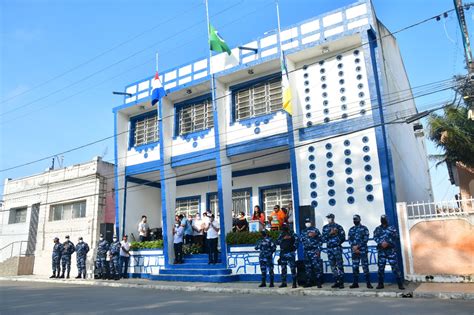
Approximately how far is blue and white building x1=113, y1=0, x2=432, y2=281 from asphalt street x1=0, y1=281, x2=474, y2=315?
3292mm

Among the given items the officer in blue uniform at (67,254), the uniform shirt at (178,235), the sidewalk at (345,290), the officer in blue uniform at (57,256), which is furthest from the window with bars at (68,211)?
the sidewalk at (345,290)

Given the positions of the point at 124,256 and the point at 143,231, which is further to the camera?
the point at 143,231

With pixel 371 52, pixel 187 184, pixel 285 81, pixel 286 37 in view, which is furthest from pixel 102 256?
pixel 371 52

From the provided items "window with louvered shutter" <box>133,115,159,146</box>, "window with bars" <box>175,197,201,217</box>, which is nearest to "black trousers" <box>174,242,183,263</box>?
"window with bars" <box>175,197,201,217</box>

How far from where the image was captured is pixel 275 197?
50.7 ft

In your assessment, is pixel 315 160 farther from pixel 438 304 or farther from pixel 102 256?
pixel 102 256

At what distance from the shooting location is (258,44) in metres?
14.0

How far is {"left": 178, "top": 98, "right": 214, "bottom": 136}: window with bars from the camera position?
15.3 m

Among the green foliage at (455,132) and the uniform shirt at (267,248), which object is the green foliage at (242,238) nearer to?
the uniform shirt at (267,248)

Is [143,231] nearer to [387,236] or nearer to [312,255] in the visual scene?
[312,255]

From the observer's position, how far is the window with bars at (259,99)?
13789 mm

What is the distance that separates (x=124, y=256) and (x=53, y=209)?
6932mm

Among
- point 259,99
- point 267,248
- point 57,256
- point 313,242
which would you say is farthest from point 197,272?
point 57,256

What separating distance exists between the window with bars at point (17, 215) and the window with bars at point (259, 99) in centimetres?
1430
